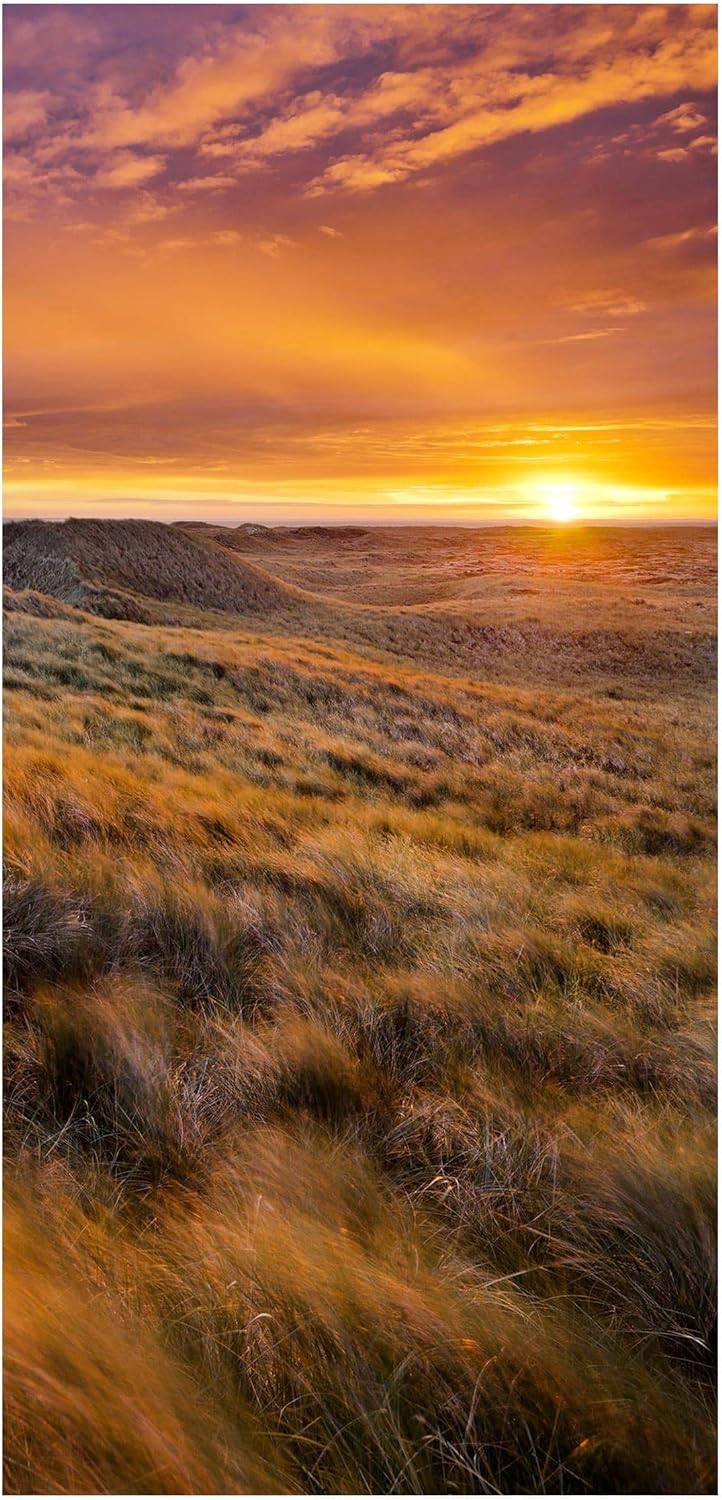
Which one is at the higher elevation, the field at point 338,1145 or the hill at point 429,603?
the hill at point 429,603

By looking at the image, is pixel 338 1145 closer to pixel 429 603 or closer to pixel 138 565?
pixel 138 565

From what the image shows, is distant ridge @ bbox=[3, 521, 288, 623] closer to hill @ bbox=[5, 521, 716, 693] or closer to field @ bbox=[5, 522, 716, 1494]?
hill @ bbox=[5, 521, 716, 693]

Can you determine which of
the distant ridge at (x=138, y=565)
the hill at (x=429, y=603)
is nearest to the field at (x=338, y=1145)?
the hill at (x=429, y=603)

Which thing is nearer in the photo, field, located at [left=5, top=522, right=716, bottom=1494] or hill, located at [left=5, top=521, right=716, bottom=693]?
field, located at [left=5, top=522, right=716, bottom=1494]

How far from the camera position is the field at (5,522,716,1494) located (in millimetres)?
1474

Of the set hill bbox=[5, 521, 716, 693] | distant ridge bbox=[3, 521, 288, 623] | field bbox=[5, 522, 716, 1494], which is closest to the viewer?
field bbox=[5, 522, 716, 1494]

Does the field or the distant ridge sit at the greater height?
the distant ridge

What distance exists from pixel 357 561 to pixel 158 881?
9642 cm

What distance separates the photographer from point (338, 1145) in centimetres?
220

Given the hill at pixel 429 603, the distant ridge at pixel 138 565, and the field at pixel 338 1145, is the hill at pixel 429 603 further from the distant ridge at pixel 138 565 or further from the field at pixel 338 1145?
the field at pixel 338 1145

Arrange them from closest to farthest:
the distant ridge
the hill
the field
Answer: the field < the hill < the distant ridge

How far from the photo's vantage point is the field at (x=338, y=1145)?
1.47m

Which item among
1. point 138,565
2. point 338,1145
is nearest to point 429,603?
point 138,565

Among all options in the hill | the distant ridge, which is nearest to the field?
the hill
